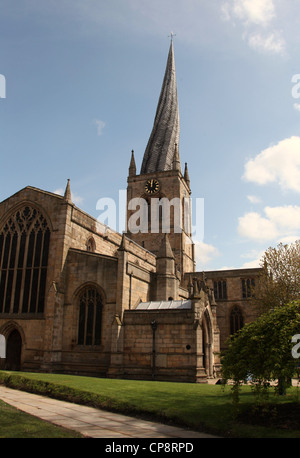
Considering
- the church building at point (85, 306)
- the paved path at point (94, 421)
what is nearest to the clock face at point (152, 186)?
the church building at point (85, 306)

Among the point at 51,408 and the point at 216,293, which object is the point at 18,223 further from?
the point at 216,293

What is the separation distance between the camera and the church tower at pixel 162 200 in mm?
53031

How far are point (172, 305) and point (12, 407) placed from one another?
1532cm

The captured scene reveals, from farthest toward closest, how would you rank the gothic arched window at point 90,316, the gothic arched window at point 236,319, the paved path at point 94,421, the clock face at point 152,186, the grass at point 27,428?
1. the clock face at point 152,186
2. the gothic arched window at point 236,319
3. the gothic arched window at point 90,316
4. the paved path at point 94,421
5. the grass at point 27,428

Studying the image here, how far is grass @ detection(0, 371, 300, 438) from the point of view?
30.0 feet

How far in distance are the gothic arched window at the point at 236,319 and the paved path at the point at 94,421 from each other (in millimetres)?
38735

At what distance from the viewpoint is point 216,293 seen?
1984 inches

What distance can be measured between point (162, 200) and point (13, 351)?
1310 inches

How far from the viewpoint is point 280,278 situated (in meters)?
31.3

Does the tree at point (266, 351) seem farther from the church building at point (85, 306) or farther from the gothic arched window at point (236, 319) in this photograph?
the gothic arched window at point (236, 319)

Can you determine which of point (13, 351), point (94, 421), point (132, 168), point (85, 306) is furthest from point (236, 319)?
point (94, 421)

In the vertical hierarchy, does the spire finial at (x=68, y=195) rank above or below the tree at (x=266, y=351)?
above

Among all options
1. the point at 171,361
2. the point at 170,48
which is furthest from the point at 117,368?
the point at 170,48

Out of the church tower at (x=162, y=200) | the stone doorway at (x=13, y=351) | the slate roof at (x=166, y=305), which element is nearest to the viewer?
the slate roof at (x=166, y=305)
